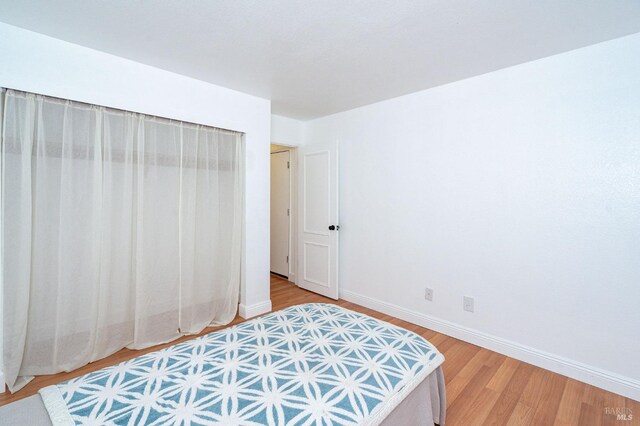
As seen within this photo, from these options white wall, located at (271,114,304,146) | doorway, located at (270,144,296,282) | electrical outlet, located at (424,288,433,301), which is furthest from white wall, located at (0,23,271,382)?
electrical outlet, located at (424,288,433,301)

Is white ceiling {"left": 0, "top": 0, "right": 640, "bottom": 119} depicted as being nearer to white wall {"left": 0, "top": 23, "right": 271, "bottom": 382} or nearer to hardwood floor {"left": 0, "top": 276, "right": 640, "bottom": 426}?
white wall {"left": 0, "top": 23, "right": 271, "bottom": 382}

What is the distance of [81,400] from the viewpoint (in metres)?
1.13

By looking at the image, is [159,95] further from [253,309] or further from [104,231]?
[253,309]

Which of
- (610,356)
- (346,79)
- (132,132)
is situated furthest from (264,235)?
(610,356)

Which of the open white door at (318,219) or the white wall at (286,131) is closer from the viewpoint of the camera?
the open white door at (318,219)

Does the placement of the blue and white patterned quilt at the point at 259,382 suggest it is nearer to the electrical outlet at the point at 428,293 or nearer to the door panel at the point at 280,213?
the electrical outlet at the point at 428,293

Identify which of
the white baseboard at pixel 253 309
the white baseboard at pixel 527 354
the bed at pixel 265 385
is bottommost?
the white baseboard at pixel 527 354

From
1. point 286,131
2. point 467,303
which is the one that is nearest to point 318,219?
point 286,131

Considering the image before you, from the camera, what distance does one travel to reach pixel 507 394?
197cm

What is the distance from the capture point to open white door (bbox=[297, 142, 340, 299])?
3.69 metres

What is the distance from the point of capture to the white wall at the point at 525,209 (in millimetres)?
1998

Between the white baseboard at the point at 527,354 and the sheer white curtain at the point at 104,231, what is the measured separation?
1914mm

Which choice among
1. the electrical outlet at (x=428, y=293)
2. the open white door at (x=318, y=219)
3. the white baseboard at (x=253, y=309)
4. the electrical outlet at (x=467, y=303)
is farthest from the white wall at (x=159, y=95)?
the electrical outlet at (x=467, y=303)

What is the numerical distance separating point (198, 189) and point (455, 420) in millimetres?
2740
